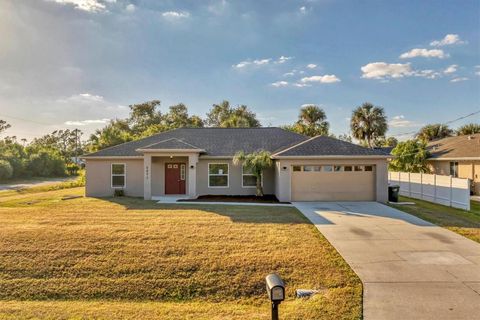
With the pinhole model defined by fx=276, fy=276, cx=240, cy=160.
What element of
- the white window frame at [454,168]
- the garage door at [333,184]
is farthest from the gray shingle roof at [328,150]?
the white window frame at [454,168]

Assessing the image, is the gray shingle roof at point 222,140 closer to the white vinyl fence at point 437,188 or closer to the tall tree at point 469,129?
the white vinyl fence at point 437,188

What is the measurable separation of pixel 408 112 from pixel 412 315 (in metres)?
28.6

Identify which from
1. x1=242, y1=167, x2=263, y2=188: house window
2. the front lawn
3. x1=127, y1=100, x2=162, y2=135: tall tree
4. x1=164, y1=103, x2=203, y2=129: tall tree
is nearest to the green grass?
the front lawn

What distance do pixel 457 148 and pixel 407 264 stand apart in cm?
2000

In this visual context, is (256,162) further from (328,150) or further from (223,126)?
(223,126)

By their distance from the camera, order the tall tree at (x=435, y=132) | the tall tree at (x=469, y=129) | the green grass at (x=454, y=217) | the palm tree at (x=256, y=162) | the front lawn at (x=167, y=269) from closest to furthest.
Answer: the front lawn at (x=167, y=269) → the green grass at (x=454, y=217) → the palm tree at (x=256, y=162) → the tall tree at (x=435, y=132) → the tall tree at (x=469, y=129)

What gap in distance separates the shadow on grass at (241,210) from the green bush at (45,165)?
3531 centimetres

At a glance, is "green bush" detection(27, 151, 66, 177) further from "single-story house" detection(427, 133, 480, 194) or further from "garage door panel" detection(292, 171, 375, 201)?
"single-story house" detection(427, 133, 480, 194)

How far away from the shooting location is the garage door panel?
1511 centimetres

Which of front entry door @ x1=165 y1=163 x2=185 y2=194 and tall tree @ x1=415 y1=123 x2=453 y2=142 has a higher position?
tall tree @ x1=415 y1=123 x2=453 y2=142

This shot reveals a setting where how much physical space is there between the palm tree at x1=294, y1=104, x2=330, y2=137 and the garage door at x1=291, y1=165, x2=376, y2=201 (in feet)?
69.1

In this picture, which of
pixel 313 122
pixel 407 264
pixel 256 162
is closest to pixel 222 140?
pixel 256 162

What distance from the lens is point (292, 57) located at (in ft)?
60.8

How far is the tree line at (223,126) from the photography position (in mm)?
29047
